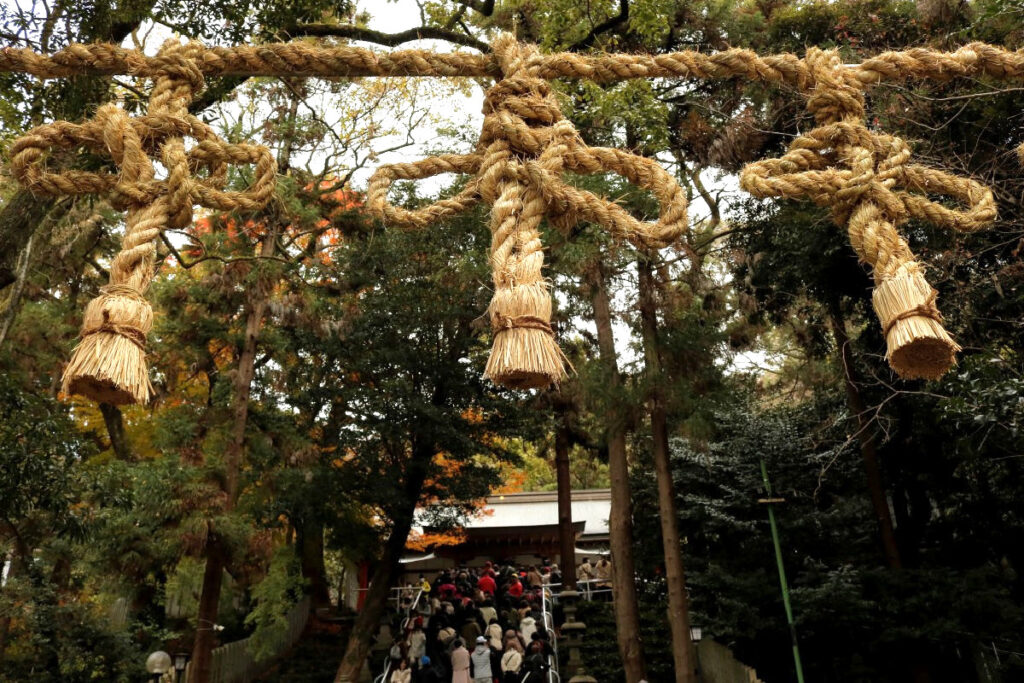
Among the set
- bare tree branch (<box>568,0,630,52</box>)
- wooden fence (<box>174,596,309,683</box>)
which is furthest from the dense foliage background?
wooden fence (<box>174,596,309,683</box>)

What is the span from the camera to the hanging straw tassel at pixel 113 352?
162 centimetres

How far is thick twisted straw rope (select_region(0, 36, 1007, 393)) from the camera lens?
1.76 m

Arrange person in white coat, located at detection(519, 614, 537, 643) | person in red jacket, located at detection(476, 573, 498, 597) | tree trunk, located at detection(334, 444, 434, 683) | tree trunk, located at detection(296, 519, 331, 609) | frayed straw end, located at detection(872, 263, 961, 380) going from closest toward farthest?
frayed straw end, located at detection(872, 263, 961, 380) < person in white coat, located at detection(519, 614, 537, 643) < tree trunk, located at detection(334, 444, 434, 683) < person in red jacket, located at detection(476, 573, 498, 597) < tree trunk, located at detection(296, 519, 331, 609)

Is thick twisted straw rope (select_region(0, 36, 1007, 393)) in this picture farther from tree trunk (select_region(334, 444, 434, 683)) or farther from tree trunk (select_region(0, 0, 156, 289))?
tree trunk (select_region(334, 444, 434, 683))

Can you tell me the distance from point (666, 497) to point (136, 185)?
855 cm

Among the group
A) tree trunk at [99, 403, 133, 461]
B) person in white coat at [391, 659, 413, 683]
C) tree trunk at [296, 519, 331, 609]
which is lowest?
person in white coat at [391, 659, 413, 683]

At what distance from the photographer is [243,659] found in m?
12.4

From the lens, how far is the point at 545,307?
5.49 feet

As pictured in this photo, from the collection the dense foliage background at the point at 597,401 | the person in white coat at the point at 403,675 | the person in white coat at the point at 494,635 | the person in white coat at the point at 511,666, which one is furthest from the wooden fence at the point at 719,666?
the person in white coat at the point at 403,675

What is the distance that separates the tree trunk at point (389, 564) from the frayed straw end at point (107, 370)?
9.19 meters

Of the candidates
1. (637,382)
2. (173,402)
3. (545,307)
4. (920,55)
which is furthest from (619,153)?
(173,402)

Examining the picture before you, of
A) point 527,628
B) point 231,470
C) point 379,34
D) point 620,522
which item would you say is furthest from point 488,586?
point 379,34

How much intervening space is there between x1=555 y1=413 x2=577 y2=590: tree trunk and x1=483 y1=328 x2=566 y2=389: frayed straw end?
38.1 feet

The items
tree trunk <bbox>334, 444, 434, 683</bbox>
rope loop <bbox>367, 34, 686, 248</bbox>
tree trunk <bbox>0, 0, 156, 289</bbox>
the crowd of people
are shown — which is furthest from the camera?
tree trunk <bbox>334, 444, 434, 683</bbox>
